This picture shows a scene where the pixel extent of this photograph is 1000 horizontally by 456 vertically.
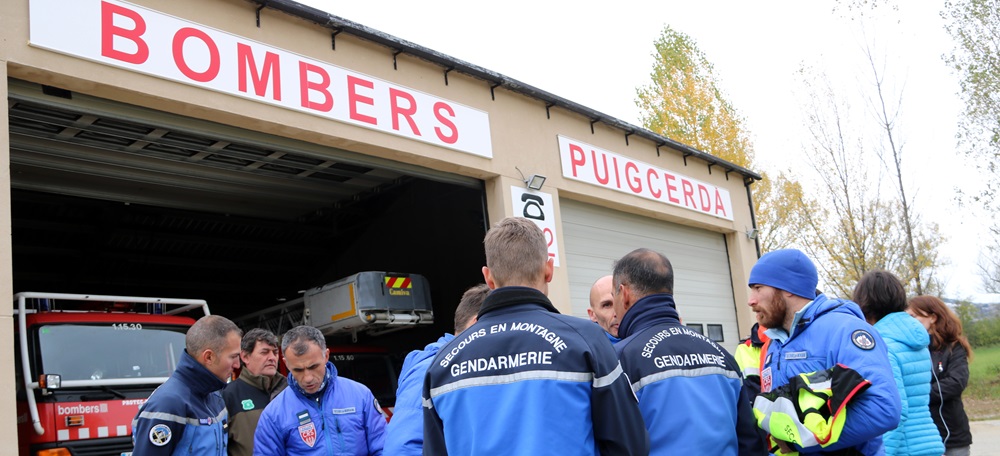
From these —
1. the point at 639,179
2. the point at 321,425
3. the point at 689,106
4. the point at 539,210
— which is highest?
the point at 689,106

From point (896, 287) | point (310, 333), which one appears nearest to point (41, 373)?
point (310, 333)

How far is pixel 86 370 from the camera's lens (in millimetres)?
7816

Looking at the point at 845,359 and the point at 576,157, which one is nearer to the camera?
the point at 845,359

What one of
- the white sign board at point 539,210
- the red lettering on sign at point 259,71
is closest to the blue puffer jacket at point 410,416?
the red lettering on sign at point 259,71

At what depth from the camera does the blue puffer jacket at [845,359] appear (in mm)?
3318

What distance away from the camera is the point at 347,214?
14.8 m

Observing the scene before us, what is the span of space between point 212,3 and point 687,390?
5.97 m

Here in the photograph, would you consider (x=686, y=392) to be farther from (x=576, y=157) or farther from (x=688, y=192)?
(x=688, y=192)

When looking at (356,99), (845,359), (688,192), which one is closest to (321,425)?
(845,359)

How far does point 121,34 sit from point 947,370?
692 cm

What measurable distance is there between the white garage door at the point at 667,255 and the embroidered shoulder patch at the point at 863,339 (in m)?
8.05

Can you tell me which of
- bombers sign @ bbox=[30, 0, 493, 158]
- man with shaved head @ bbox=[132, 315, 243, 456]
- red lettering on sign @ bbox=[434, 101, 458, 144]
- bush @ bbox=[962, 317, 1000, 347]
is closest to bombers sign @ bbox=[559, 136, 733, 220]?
bombers sign @ bbox=[30, 0, 493, 158]

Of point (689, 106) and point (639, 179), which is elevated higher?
point (689, 106)

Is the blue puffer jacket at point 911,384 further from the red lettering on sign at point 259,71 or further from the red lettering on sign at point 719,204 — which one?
the red lettering on sign at point 719,204
